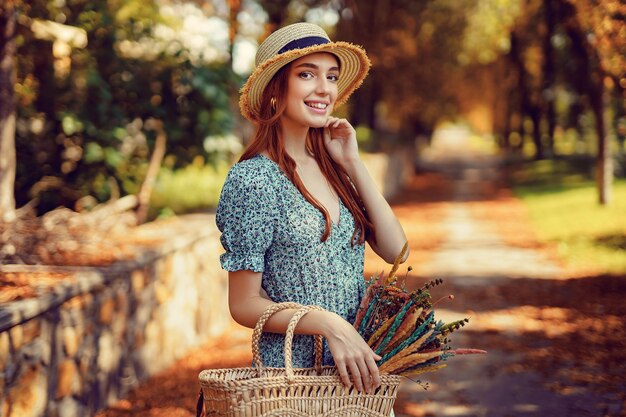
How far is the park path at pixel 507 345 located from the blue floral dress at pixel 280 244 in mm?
3034

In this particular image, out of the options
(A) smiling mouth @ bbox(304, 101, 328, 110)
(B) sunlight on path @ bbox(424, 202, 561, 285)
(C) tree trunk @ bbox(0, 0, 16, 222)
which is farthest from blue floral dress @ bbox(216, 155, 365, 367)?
(B) sunlight on path @ bbox(424, 202, 561, 285)

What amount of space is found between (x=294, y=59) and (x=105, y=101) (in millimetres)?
6218

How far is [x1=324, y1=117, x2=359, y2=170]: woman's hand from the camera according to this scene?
255 centimetres

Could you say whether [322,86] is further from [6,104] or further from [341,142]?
[6,104]

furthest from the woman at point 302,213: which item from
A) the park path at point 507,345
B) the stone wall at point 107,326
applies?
the park path at point 507,345

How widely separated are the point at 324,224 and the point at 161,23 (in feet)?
24.1

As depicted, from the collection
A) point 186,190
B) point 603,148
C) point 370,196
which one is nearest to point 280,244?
point 370,196

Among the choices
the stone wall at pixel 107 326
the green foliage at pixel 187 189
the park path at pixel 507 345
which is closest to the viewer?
the stone wall at pixel 107 326

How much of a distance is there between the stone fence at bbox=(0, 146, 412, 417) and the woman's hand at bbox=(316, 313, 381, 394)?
2.28m

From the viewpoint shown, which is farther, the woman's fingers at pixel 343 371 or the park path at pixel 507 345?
the park path at pixel 507 345

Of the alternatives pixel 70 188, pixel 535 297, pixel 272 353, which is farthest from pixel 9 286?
pixel 535 297

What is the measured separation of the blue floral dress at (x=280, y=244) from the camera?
7.22 feet

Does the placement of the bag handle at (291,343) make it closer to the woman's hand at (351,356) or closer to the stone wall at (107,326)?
the woman's hand at (351,356)

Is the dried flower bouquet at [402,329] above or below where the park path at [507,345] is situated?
above
